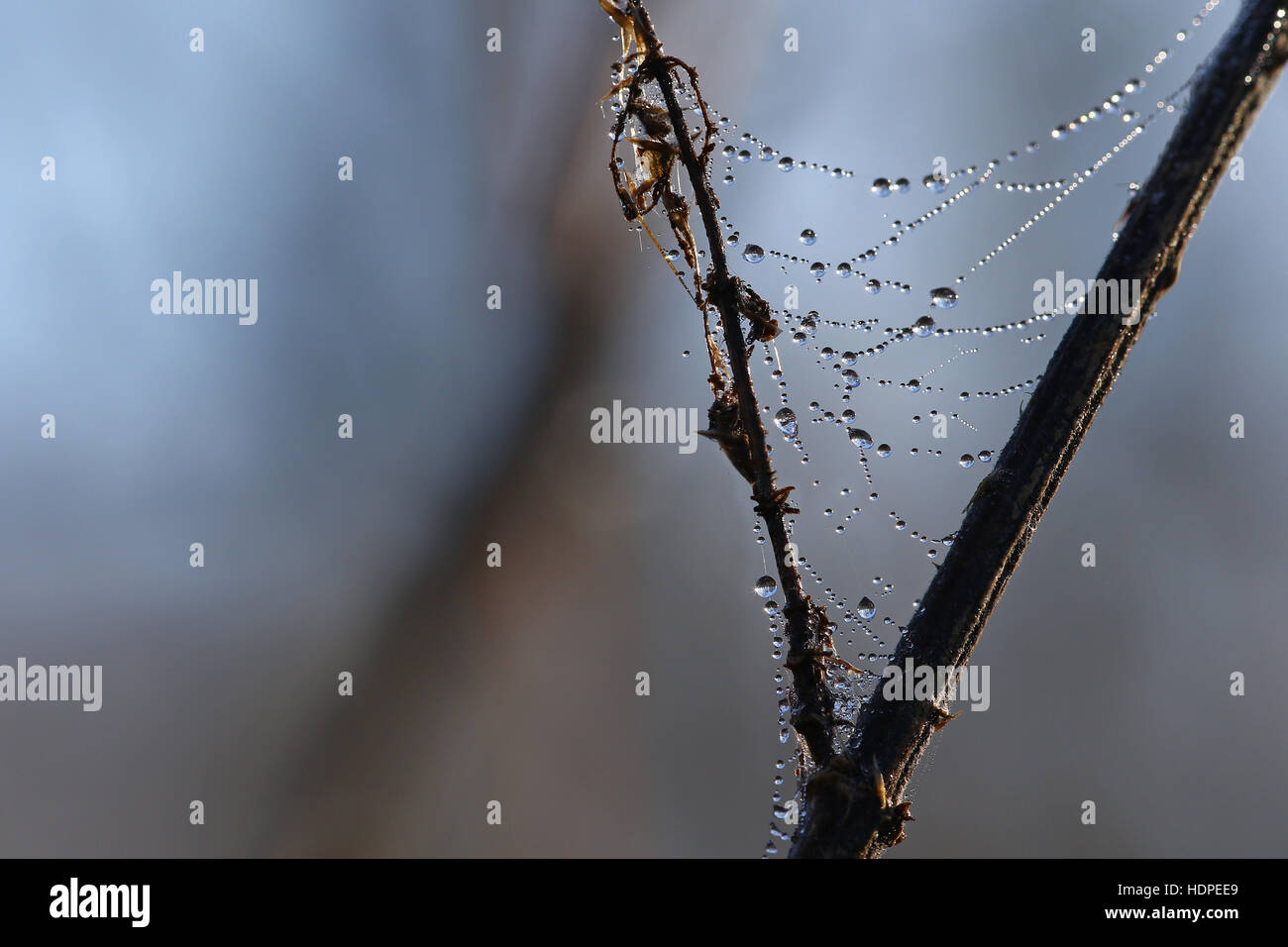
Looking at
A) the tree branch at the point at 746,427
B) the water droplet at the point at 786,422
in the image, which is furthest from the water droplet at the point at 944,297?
the tree branch at the point at 746,427

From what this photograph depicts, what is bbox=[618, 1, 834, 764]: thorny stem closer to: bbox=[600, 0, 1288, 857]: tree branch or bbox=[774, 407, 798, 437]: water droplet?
bbox=[600, 0, 1288, 857]: tree branch

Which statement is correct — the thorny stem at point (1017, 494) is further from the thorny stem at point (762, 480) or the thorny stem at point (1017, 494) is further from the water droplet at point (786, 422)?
the water droplet at point (786, 422)

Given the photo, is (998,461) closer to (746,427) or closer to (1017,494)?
(1017,494)

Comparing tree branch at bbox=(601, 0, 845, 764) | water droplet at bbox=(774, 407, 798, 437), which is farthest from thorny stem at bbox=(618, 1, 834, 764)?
water droplet at bbox=(774, 407, 798, 437)

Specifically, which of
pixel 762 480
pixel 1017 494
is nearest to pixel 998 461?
pixel 1017 494

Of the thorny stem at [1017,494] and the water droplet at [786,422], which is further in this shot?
the water droplet at [786,422]

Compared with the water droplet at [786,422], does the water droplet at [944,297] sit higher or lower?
higher
